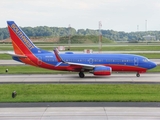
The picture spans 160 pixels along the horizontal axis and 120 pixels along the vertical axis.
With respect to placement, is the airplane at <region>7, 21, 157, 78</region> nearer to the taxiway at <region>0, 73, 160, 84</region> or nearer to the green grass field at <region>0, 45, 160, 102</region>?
the taxiway at <region>0, 73, 160, 84</region>

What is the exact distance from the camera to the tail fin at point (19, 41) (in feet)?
139

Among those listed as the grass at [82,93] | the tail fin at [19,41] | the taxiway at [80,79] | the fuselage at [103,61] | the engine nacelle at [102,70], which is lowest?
the taxiway at [80,79]

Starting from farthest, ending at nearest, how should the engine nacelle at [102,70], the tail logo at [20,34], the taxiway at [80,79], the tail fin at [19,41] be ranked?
1. the tail logo at [20,34]
2. the tail fin at [19,41]
3. the engine nacelle at [102,70]
4. the taxiway at [80,79]

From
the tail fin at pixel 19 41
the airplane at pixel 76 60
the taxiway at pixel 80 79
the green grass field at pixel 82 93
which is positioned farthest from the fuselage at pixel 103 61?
the green grass field at pixel 82 93

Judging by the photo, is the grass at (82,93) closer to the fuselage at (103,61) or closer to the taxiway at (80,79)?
the taxiway at (80,79)

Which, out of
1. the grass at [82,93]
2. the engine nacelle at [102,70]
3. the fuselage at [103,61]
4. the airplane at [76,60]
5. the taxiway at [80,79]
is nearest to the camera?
the grass at [82,93]

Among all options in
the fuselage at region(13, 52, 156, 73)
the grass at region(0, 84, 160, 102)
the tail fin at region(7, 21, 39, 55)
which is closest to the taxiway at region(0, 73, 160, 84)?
the fuselage at region(13, 52, 156, 73)

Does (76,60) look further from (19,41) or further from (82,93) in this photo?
(82,93)

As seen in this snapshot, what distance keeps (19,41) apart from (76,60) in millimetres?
7381

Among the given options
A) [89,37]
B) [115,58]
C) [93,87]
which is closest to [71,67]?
[115,58]

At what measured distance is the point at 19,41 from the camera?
1668 inches

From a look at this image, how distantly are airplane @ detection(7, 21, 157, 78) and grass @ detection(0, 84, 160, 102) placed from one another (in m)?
8.53

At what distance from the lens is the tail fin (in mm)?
42312

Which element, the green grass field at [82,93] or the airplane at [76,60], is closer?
the green grass field at [82,93]
